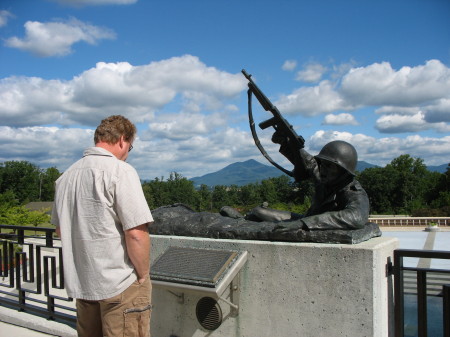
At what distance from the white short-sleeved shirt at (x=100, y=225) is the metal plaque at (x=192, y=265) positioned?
118cm

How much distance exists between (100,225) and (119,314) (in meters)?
0.51

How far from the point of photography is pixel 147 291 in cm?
236

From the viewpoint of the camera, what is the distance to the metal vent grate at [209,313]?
3.70 meters

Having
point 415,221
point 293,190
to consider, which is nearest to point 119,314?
point 415,221

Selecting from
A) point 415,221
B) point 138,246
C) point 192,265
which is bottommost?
point 415,221

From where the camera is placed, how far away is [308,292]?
130 inches

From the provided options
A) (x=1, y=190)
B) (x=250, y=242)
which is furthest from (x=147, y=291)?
(x=1, y=190)

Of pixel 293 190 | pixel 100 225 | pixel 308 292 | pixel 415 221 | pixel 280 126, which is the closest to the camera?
pixel 100 225

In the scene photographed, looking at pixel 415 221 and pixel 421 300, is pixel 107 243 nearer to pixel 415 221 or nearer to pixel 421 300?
pixel 421 300

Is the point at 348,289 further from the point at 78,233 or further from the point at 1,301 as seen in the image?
the point at 1,301

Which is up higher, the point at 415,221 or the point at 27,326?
the point at 27,326

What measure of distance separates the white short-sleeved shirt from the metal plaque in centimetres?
118

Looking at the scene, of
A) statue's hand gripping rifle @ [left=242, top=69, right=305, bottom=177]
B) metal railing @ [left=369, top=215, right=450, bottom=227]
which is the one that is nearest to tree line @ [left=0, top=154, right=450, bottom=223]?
metal railing @ [left=369, top=215, right=450, bottom=227]

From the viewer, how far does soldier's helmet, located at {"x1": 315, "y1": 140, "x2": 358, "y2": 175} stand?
3.69 metres
